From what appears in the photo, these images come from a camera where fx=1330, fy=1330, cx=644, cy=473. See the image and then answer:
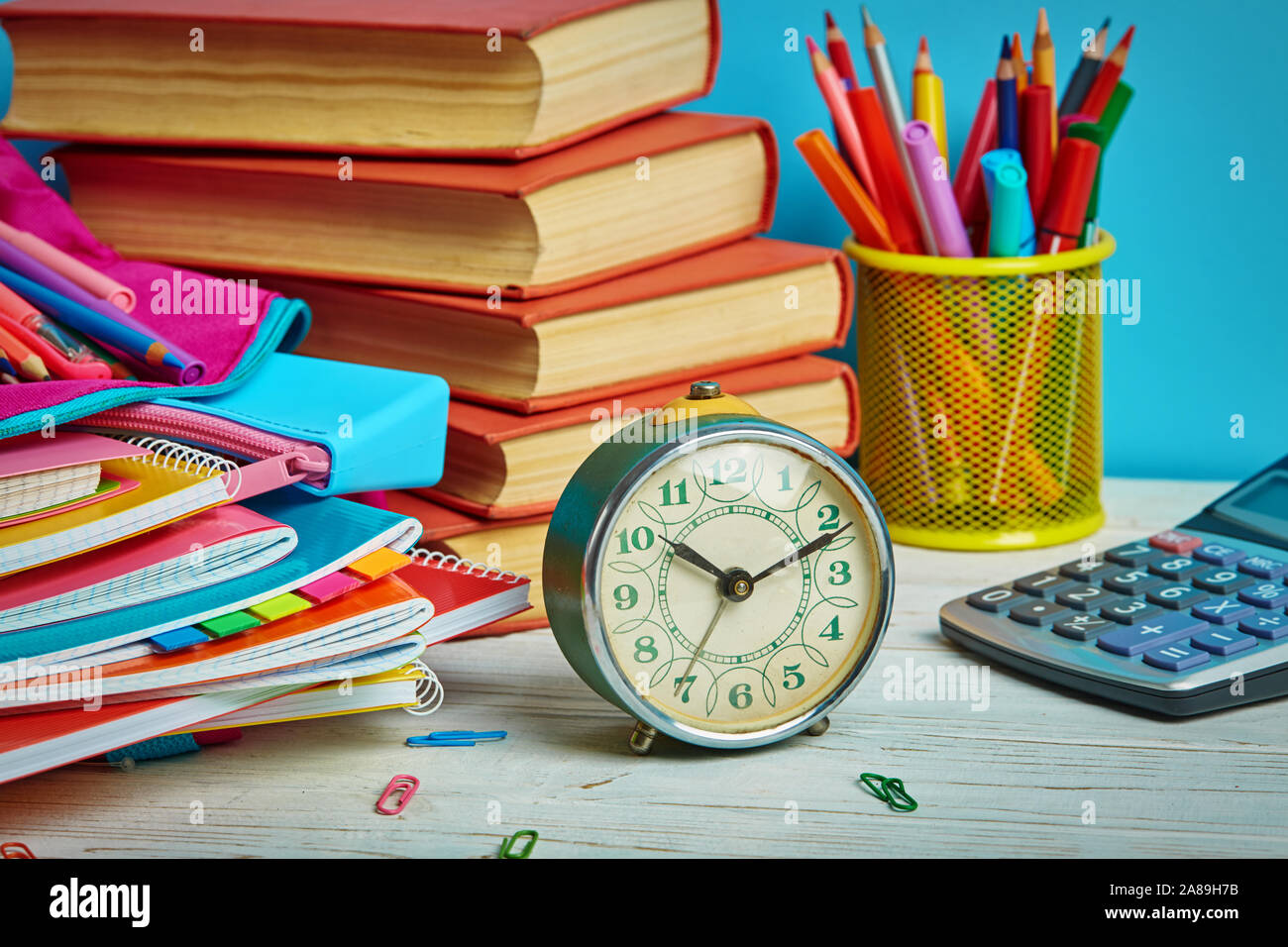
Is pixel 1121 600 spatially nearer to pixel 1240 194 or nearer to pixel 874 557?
pixel 874 557

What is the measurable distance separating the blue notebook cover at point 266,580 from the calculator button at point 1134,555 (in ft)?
1.46

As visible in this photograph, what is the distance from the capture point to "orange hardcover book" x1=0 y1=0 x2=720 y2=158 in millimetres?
856

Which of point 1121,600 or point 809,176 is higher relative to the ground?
point 809,176

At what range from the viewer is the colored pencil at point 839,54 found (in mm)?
975

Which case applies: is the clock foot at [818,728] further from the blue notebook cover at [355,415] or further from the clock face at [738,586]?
the blue notebook cover at [355,415]

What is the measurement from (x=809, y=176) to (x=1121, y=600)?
50 cm

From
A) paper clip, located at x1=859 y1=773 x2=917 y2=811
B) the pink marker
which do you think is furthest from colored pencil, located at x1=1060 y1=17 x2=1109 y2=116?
paper clip, located at x1=859 y1=773 x2=917 y2=811

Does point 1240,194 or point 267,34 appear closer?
point 267,34

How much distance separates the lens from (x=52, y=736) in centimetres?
61

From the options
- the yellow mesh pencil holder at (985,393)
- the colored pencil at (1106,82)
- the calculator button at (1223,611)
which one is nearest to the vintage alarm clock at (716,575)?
the calculator button at (1223,611)

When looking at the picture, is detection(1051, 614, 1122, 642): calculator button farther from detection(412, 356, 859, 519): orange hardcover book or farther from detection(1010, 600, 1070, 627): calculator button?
detection(412, 356, 859, 519): orange hardcover book
